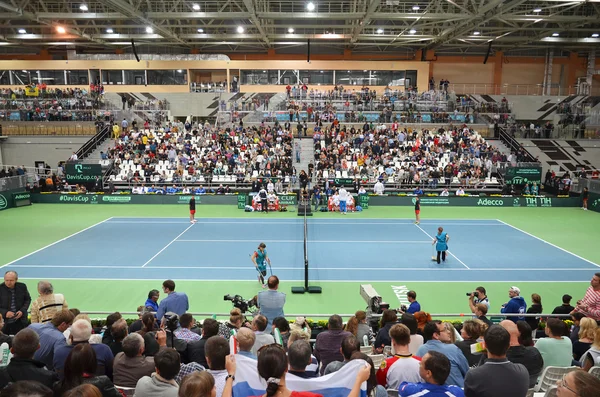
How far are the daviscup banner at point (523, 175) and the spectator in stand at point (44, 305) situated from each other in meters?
33.8

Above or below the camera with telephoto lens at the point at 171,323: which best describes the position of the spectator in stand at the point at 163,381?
above

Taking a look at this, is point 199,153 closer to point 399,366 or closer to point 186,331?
point 186,331

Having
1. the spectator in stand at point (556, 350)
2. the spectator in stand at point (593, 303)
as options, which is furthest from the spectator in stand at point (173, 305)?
the spectator in stand at point (593, 303)

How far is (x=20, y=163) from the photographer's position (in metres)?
44.0

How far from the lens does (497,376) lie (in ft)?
14.6

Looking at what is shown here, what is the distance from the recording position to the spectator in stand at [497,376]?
441 cm

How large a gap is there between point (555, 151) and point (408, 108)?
→ 1485cm

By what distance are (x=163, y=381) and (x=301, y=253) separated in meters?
15.0

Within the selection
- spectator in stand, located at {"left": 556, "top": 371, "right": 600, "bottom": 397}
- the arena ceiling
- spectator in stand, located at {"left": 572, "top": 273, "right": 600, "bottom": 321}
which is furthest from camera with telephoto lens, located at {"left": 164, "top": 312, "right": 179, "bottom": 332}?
the arena ceiling

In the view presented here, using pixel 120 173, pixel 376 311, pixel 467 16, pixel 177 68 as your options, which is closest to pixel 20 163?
pixel 120 173

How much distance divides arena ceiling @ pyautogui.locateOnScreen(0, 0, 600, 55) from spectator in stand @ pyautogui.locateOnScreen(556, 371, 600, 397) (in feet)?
90.4

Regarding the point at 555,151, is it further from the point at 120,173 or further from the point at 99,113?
the point at 99,113

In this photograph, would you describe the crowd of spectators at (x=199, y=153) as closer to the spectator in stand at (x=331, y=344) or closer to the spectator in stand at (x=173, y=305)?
the spectator in stand at (x=173, y=305)

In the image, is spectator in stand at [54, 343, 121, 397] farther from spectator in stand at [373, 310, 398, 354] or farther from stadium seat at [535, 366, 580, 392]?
stadium seat at [535, 366, 580, 392]
